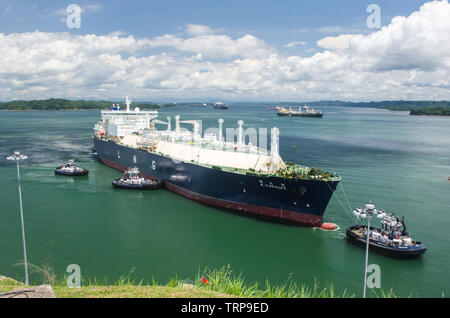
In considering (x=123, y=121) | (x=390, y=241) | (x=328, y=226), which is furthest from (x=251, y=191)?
(x=123, y=121)

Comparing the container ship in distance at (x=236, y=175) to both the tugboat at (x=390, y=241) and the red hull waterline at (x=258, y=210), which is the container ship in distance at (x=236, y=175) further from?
the tugboat at (x=390, y=241)

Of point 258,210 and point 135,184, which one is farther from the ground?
point 135,184

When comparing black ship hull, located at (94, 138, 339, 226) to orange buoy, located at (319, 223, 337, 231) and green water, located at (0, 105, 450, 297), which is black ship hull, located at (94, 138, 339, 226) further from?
green water, located at (0, 105, 450, 297)

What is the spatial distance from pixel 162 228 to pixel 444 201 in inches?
922

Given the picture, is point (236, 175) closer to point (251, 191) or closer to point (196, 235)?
point (251, 191)

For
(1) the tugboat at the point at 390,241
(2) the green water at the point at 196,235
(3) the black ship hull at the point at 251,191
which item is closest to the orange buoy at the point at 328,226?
(3) the black ship hull at the point at 251,191

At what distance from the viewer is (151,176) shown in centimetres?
3325

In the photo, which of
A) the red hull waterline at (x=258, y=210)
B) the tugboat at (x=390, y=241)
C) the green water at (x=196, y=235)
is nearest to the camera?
the green water at (x=196, y=235)

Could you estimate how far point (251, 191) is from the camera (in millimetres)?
23141

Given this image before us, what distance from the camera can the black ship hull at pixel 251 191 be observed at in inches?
832

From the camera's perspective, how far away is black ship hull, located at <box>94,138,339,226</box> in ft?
69.4

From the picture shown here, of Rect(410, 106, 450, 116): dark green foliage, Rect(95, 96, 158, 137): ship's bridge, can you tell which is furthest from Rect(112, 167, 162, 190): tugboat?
Rect(410, 106, 450, 116): dark green foliage

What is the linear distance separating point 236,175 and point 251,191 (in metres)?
1.55
